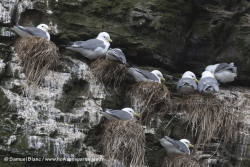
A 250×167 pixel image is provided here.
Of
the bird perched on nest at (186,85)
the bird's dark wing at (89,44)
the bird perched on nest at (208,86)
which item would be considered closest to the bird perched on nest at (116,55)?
the bird's dark wing at (89,44)

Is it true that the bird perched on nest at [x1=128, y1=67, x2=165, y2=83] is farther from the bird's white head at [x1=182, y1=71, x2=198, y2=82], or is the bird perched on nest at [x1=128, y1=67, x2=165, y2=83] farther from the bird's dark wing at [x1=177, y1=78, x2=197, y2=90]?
the bird's white head at [x1=182, y1=71, x2=198, y2=82]

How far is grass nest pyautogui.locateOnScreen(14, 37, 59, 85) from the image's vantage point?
8.70 meters

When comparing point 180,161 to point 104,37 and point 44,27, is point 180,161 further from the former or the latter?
point 44,27

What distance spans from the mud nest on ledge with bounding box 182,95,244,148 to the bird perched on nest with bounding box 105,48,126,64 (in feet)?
4.17

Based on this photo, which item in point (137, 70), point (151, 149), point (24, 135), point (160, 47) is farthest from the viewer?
point (160, 47)

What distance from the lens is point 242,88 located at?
10.5 metres

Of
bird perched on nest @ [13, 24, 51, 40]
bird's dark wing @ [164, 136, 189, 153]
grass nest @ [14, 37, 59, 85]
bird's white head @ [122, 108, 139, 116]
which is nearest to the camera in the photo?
bird's dark wing @ [164, 136, 189, 153]

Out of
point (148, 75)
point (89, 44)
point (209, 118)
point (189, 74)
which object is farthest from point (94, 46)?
point (209, 118)

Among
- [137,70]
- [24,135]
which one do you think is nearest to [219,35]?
[137,70]

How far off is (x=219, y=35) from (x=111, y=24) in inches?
80.1

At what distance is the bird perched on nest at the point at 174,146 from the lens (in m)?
8.55

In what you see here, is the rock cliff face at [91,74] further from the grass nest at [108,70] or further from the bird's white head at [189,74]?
the bird's white head at [189,74]

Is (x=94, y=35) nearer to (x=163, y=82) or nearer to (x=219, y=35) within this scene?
(x=163, y=82)

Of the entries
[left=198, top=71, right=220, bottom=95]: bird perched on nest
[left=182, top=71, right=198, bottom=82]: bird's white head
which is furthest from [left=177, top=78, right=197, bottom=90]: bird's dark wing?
[left=182, top=71, right=198, bottom=82]: bird's white head
